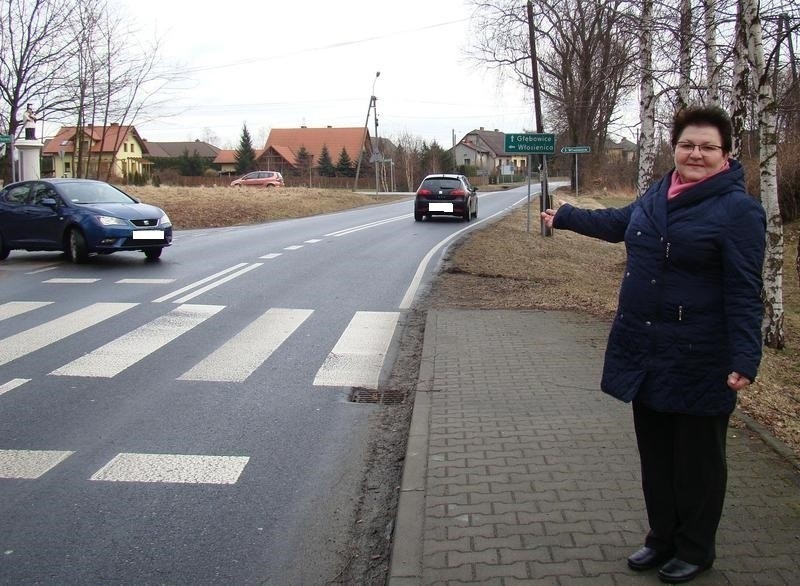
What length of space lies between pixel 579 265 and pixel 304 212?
1727cm

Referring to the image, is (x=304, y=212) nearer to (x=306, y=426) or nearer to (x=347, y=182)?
(x=306, y=426)

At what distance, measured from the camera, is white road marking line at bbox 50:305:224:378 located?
265 inches

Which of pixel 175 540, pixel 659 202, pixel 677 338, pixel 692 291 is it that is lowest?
pixel 175 540

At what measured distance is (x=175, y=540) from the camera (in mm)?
3672

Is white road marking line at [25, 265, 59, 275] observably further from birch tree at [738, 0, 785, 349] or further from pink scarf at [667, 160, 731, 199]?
pink scarf at [667, 160, 731, 199]

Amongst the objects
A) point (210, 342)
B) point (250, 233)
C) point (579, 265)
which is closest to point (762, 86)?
point (210, 342)

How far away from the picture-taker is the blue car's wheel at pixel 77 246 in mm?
13375

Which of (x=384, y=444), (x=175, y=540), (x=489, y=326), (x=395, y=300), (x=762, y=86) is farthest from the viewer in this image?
(x=395, y=300)

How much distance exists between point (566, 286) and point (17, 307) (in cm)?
783

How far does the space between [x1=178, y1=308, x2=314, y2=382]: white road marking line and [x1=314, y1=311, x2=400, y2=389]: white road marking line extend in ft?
2.09

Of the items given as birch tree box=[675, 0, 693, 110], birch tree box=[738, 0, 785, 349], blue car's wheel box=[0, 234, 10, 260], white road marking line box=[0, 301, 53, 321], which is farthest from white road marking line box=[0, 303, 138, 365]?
birch tree box=[675, 0, 693, 110]

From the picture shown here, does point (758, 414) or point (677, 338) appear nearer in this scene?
point (677, 338)

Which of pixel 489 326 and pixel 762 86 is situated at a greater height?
pixel 762 86

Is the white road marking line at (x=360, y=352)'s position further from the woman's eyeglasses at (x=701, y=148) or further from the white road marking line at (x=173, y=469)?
the woman's eyeglasses at (x=701, y=148)
